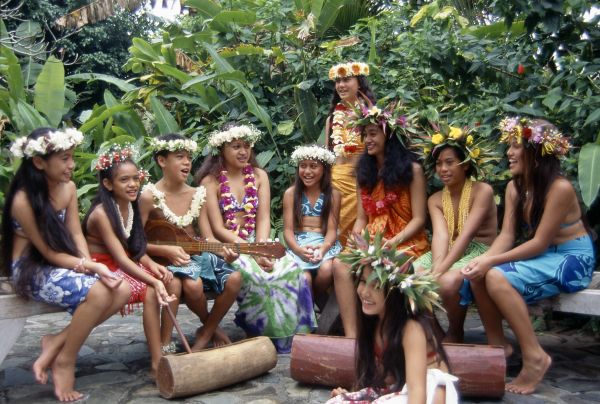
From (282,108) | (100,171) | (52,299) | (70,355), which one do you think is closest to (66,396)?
(70,355)

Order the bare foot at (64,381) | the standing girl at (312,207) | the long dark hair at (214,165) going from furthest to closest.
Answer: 1. the long dark hair at (214,165)
2. the standing girl at (312,207)
3. the bare foot at (64,381)

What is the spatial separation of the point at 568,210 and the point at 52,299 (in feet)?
9.25

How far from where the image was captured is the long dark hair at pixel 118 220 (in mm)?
3975

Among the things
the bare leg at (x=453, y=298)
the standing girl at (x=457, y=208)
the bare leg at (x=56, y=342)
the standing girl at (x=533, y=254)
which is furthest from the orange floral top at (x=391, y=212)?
the bare leg at (x=56, y=342)

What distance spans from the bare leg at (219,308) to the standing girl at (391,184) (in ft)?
2.98

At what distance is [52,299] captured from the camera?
142 inches

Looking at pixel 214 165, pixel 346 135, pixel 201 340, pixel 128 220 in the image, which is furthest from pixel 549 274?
pixel 128 220

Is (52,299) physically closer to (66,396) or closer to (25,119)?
(66,396)

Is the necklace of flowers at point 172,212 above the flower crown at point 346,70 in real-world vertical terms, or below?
below

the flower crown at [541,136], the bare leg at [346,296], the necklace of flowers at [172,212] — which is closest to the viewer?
the flower crown at [541,136]

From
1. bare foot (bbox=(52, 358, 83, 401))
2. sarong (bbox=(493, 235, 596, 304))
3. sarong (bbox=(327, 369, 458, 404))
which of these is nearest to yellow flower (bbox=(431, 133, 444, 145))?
sarong (bbox=(493, 235, 596, 304))

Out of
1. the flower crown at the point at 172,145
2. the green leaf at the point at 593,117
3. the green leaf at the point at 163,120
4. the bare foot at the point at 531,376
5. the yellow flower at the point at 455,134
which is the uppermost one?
the green leaf at the point at 163,120

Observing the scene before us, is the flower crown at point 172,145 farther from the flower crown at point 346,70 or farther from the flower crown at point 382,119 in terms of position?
the flower crown at point 346,70

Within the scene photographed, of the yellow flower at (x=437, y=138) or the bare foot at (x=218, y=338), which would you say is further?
the bare foot at (x=218, y=338)
